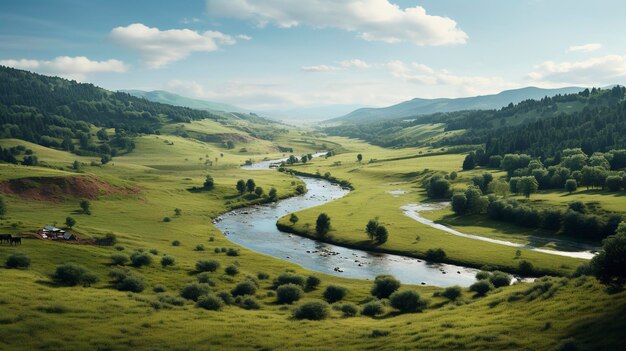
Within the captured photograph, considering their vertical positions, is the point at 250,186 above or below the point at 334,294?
above

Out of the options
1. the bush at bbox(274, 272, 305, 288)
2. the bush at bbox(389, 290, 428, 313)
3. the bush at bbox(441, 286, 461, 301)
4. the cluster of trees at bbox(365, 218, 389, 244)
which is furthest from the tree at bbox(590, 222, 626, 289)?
the cluster of trees at bbox(365, 218, 389, 244)

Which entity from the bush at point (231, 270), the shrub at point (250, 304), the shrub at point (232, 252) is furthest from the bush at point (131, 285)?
the shrub at point (232, 252)

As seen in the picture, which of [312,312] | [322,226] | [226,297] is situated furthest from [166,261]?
[322,226]

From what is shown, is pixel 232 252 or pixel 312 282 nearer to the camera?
pixel 312 282

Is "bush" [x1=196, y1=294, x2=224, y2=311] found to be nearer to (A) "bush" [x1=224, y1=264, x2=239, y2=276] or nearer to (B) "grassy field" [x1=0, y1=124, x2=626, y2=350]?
(B) "grassy field" [x1=0, y1=124, x2=626, y2=350]

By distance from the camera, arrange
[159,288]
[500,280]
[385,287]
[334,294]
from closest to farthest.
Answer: [159,288], [334,294], [385,287], [500,280]

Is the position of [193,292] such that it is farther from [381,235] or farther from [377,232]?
[381,235]
